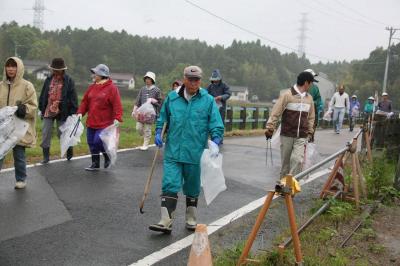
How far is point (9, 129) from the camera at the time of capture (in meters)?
6.53

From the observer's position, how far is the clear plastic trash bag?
11.0 meters

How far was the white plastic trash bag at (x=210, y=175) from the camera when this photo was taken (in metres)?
5.25

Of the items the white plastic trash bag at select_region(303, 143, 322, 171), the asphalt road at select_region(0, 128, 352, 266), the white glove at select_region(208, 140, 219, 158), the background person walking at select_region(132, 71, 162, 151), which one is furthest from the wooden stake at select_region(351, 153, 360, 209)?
the background person walking at select_region(132, 71, 162, 151)

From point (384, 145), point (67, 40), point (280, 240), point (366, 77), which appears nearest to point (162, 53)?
point (67, 40)

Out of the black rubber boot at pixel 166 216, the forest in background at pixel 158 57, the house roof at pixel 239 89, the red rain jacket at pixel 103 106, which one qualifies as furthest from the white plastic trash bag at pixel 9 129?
the house roof at pixel 239 89

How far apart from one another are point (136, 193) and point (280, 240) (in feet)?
8.28

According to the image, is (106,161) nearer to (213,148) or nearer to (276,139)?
(276,139)

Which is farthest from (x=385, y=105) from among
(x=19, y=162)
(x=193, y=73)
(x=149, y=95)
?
(x=19, y=162)

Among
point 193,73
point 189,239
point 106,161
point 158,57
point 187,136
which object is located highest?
point 158,57

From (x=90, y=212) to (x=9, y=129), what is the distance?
1.59 metres

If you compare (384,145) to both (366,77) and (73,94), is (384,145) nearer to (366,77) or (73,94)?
(73,94)

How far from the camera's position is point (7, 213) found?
573 cm

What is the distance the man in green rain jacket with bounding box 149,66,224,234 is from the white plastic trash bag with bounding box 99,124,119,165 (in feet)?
9.43

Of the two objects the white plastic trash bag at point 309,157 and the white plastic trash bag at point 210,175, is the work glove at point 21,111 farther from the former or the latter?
the white plastic trash bag at point 309,157
